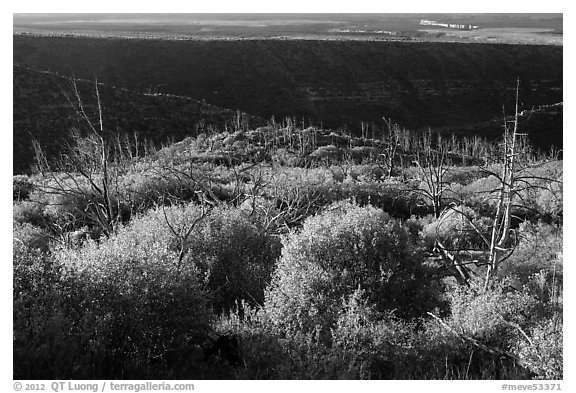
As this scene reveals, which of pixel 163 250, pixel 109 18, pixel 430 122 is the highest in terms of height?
pixel 109 18

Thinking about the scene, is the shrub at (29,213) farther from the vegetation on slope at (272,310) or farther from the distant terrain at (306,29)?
the distant terrain at (306,29)

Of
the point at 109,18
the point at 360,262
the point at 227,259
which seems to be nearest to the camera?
the point at 360,262

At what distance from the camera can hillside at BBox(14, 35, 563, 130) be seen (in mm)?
66000

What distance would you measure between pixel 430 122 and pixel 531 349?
57.9 meters

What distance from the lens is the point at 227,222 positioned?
1260cm

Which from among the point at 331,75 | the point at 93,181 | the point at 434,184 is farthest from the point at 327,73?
the point at 93,181

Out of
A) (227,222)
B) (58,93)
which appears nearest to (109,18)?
(58,93)

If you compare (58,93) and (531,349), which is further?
(58,93)

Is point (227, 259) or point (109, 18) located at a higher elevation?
point (109, 18)

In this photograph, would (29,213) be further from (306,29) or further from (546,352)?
(306,29)

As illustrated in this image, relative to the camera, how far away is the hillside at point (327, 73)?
66.0 metres

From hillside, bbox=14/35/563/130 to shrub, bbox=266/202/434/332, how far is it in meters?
51.1

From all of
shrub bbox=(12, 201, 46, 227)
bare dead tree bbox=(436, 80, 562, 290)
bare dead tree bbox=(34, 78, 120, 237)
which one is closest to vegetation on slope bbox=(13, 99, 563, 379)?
bare dead tree bbox=(436, 80, 562, 290)

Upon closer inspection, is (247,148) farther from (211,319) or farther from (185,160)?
(211,319)
